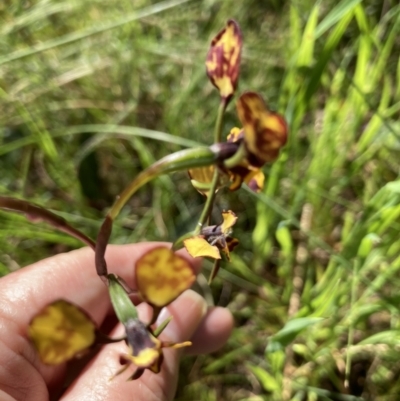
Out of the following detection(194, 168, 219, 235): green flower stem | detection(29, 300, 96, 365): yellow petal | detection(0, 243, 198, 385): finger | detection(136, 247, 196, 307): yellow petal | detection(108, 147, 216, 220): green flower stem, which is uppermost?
detection(0, 243, 198, 385): finger

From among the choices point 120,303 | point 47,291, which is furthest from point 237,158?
point 47,291

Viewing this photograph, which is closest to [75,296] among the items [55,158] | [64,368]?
[64,368]

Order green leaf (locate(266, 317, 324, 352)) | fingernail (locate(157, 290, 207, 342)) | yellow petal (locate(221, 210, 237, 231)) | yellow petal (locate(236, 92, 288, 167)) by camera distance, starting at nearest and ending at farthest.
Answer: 1. yellow petal (locate(236, 92, 288, 167))
2. yellow petal (locate(221, 210, 237, 231))
3. green leaf (locate(266, 317, 324, 352))
4. fingernail (locate(157, 290, 207, 342))

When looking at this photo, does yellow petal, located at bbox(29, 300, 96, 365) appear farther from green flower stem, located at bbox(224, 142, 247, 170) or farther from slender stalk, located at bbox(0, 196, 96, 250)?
green flower stem, located at bbox(224, 142, 247, 170)

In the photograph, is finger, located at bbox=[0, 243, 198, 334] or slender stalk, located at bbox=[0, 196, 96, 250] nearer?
slender stalk, located at bbox=[0, 196, 96, 250]

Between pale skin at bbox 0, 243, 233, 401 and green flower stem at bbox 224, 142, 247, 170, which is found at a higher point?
pale skin at bbox 0, 243, 233, 401

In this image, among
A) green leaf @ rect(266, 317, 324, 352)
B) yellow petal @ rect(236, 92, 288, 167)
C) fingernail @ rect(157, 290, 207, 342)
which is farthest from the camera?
fingernail @ rect(157, 290, 207, 342)

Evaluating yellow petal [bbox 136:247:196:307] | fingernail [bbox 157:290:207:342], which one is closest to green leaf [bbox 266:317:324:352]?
fingernail [bbox 157:290:207:342]
